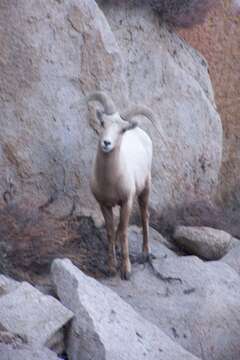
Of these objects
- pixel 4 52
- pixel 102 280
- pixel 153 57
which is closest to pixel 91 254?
pixel 102 280

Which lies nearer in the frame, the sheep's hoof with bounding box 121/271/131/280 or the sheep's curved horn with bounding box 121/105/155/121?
the sheep's curved horn with bounding box 121/105/155/121

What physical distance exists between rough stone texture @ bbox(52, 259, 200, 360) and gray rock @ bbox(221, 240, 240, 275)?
315 cm

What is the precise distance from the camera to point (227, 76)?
15422 millimetres

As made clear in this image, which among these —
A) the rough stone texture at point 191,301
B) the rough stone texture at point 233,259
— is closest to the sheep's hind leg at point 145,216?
the rough stone texture at point 191,301

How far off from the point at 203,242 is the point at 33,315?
4.64 metres

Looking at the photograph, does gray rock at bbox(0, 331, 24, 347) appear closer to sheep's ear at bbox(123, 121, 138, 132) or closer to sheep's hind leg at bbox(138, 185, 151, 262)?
sheep's ear at bbox(123, 121, 138, 132)

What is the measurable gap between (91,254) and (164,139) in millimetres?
3350

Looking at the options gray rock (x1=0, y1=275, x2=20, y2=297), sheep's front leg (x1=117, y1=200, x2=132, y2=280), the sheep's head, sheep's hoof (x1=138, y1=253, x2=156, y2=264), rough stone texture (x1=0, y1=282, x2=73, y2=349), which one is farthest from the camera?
sheep's hoof (x1=138, y1=253, x2=156, y2=264)

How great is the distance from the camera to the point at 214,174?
1357 centimetres

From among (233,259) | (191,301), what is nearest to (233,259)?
(233,259)

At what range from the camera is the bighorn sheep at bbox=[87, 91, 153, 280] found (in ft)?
29.9

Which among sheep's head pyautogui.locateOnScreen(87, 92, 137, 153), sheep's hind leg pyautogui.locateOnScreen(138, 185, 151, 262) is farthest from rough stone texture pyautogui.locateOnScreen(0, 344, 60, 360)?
sheep's hind leg pyautogui.locateOnScreen(138, 185, 151, 262)

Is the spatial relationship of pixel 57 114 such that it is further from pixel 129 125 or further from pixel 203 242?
pixel 203 242

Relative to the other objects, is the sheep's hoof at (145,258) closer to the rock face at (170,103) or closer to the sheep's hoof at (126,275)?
the sheep's hoof at (126,275)
